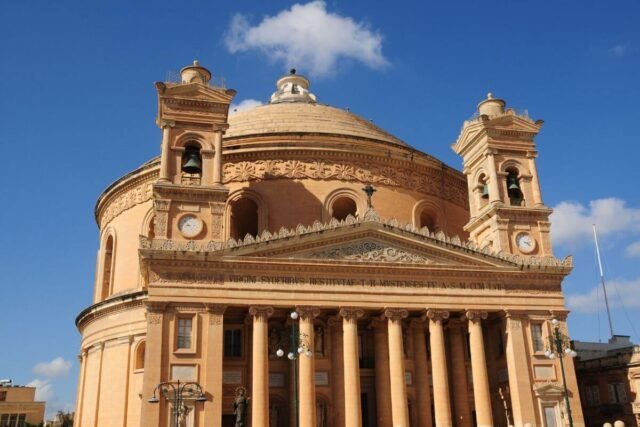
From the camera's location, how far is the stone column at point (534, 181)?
112ft

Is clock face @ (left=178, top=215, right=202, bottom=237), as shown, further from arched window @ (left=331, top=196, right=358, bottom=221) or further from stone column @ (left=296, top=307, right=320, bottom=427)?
arched window @ (left=331, top=196, right=358, bottom=221)

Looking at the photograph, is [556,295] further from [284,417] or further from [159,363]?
[159,363]

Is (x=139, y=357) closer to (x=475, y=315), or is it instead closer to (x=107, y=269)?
(x=107, y=269)

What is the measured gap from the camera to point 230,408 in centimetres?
2830

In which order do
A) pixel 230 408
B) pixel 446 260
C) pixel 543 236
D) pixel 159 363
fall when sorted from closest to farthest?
pixel 159 363 → pixel 230 408 → pixel 446 260 → pixel 543 236

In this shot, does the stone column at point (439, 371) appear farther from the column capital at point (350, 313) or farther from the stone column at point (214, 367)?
the stone column at point (214, 367)

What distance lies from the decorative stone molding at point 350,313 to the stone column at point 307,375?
1.06 meters

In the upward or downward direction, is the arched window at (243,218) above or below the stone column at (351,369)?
above

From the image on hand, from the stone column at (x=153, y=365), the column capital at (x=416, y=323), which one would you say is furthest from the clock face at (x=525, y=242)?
the stone column at (x=153, y=365)

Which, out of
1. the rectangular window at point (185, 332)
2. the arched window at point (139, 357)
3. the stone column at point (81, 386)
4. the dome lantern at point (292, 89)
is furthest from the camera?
the dome lantern at point (292, 89)

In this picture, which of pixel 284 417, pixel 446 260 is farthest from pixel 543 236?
pixel 284 417

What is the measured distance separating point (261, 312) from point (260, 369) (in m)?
2.24

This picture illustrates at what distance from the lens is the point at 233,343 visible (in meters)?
29.8

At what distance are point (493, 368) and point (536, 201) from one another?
335 inches
